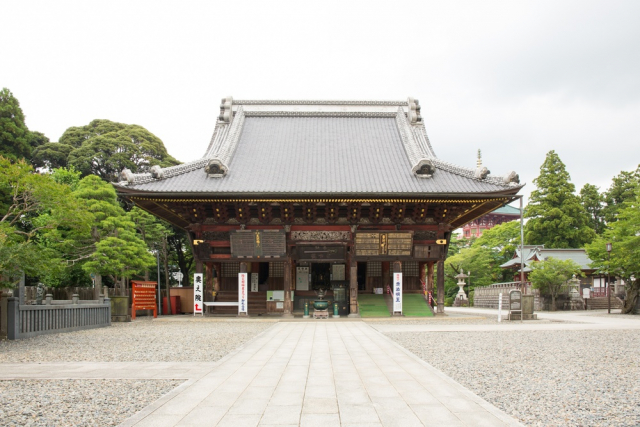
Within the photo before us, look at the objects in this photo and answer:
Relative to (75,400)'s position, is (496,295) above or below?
below

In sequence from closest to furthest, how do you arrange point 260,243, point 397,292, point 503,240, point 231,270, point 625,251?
1. point 397,292
2. point 260,243
3. point 625,251
4. point 231,270
5. point 503,240

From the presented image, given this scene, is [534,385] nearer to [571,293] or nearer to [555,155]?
[571,293]

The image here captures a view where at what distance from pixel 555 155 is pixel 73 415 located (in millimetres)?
43860

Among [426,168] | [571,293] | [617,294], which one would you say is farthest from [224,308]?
[617,294]

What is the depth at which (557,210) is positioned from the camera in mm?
41062

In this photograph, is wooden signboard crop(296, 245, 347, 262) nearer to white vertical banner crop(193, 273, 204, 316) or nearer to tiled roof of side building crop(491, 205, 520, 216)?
white vertical banner crop(193, 273, 204, 316)

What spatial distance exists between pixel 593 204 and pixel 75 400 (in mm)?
53192

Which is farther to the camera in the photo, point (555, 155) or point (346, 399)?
point (555, 155)

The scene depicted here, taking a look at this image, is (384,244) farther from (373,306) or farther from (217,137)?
(217,137)

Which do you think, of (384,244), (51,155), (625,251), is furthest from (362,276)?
(51,155)

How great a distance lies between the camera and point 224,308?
80.7 ft

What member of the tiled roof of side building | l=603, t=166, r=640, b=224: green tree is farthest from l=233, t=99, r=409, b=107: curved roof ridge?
the tiled roof of side building

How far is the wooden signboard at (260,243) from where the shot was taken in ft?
72.6

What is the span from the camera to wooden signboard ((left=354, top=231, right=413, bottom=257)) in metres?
22.2
